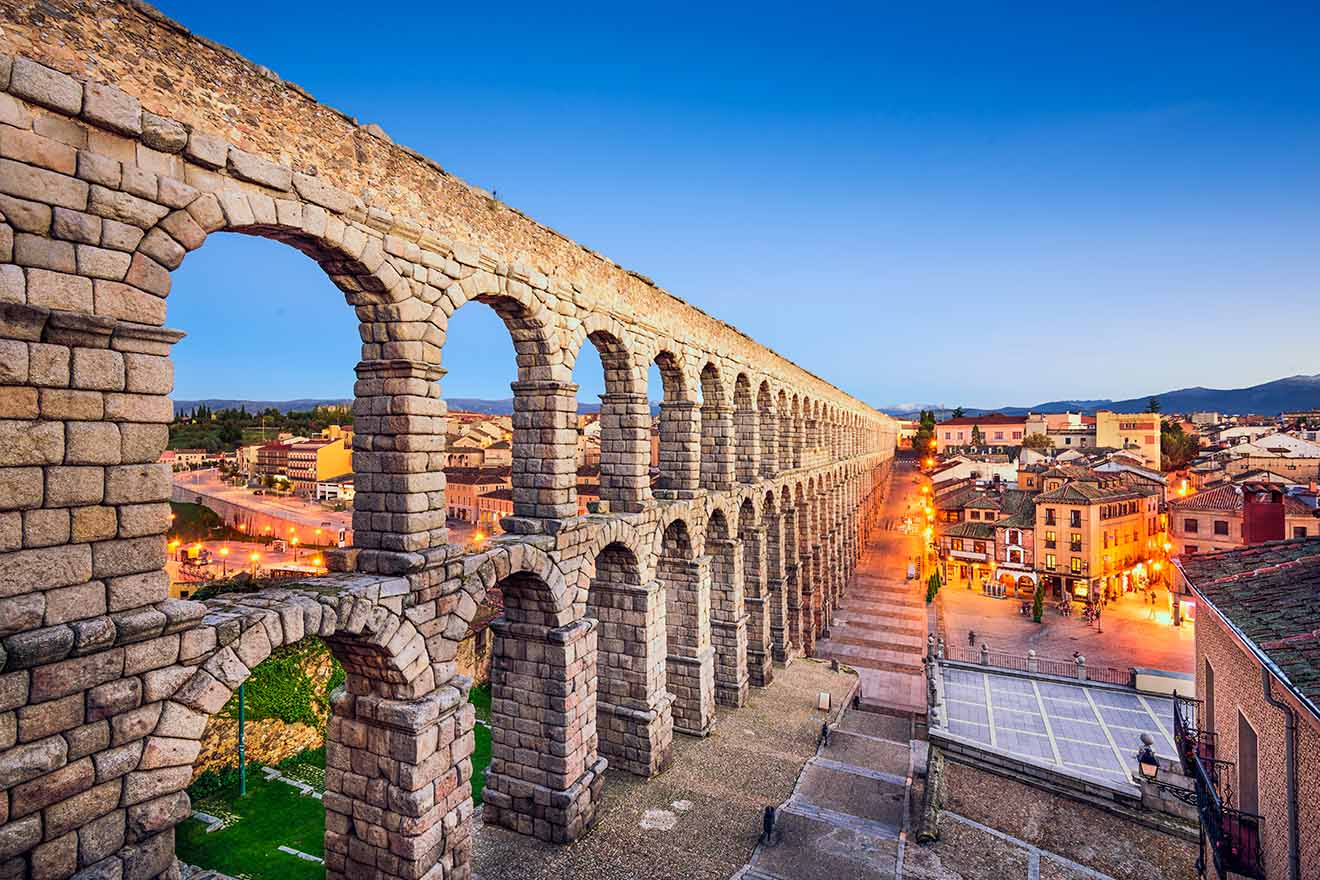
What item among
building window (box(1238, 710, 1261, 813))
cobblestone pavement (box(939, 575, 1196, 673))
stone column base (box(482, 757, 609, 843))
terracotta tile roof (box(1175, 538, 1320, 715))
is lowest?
cobblestone pavement (box(939, 575, 1196, 673))

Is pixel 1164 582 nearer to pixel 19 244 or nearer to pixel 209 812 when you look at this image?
pixel 209 812

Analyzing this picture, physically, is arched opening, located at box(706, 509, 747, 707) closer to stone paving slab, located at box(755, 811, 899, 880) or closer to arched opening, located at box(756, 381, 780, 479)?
arched opening, located at box(756, 381, 780, 479)

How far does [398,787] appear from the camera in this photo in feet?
33.7

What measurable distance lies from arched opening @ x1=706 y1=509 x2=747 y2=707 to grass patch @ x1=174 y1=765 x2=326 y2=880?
12392 millimetres

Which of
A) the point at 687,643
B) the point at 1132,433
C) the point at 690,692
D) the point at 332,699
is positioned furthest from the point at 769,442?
the point at 1132,433

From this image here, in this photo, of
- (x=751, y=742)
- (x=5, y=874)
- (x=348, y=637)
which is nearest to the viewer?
(x=5, y=874)

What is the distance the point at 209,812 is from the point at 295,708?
360cm

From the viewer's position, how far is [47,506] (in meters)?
6.25

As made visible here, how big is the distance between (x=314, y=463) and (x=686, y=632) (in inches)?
3116

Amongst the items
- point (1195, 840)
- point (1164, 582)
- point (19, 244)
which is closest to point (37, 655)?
point (19, 244)

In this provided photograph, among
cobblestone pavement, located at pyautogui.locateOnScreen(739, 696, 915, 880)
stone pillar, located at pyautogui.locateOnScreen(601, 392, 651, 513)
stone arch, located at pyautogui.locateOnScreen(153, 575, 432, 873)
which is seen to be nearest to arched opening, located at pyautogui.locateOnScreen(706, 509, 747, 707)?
cobblestone pavement, located at pyautogui.locateOnScreen(739, 696, 915, 880)

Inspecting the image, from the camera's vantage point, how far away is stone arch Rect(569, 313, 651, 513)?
55.2 feet

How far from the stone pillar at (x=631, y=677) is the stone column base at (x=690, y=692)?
2048mm

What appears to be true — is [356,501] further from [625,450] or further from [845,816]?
[845,816]
